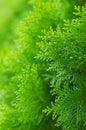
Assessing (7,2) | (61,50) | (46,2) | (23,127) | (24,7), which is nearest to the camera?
(61,50)

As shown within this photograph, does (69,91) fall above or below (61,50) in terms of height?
below

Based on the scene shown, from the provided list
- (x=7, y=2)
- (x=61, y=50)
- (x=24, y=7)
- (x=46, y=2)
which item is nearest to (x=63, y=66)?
(x=61, y=50)

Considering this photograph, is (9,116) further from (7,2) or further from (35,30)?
(7,2)

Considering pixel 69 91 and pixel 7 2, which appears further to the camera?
pixel 7 2

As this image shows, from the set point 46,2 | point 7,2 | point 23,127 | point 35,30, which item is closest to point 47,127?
point 23,127

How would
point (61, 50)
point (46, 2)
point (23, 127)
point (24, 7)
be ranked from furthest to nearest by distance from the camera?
point (24, 7)
point (46, 2)
point (23, 127)
point (61, 50)

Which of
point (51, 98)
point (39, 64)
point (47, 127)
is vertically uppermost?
point (39, 64)

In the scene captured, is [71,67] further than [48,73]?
No
